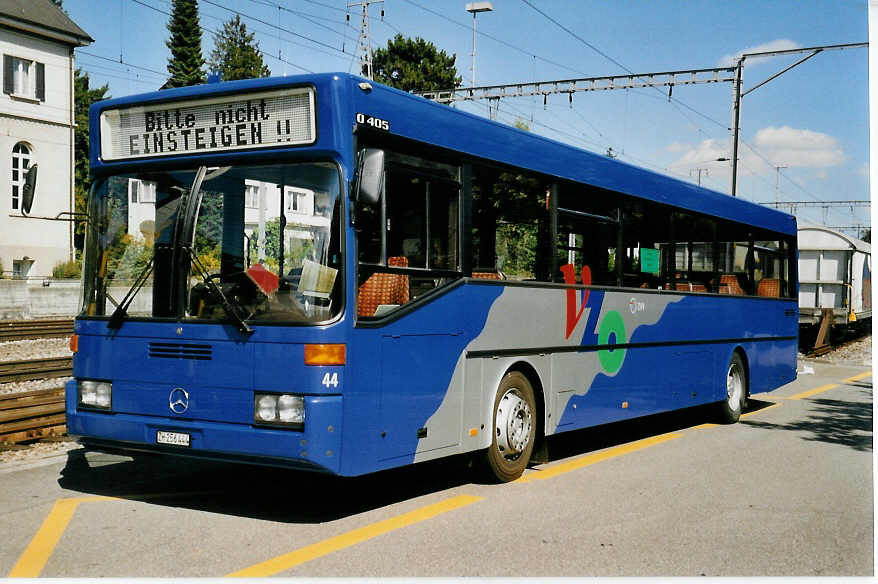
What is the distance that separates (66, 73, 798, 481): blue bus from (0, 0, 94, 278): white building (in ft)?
112

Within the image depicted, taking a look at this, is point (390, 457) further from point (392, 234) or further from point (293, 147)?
point (293, 147)

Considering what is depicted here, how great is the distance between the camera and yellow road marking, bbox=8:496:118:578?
560 centimetres

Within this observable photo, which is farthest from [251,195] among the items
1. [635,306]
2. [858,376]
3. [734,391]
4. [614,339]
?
[858,376]

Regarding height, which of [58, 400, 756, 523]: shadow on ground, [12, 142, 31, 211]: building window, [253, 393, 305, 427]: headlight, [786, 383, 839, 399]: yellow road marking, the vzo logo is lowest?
[786, 383, 839, 399]: yellow road marking

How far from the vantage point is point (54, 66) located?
41500 millimetres

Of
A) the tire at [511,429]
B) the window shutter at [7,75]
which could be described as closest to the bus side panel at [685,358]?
the tire at [511,429]

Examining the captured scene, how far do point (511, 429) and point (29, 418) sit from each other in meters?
4.73

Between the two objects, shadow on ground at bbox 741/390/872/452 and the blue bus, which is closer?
the blue bus

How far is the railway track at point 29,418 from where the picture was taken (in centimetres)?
953

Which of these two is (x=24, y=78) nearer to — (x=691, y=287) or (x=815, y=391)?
(x=815, y=391)

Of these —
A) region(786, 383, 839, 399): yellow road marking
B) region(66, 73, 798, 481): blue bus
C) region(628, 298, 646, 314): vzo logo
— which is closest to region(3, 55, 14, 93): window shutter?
region(786, 383, 839, 399): yellow road marking

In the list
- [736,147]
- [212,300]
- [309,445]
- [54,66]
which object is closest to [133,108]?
[212,300]

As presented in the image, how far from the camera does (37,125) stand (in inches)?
1618

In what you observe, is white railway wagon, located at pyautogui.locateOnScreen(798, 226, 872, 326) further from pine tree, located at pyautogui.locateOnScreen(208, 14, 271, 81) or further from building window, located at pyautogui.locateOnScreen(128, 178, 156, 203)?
pine tree, located at pyautogui.locateOnScreen(208, 14, 271, 81)
